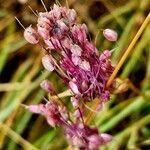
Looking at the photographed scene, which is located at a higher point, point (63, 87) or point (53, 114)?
point (53, 114)

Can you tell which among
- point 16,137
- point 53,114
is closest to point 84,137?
point 53,114

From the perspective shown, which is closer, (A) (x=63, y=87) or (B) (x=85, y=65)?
(B) (x=85, y=65)

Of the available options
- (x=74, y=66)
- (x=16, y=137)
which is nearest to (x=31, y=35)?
(x=74, y=66)

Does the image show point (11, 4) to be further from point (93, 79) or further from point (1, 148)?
point (93, 79)

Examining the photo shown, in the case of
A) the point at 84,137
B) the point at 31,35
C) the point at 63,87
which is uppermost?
the point at 31,35

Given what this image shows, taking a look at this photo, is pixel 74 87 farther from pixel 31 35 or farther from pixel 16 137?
pixel 16 137
